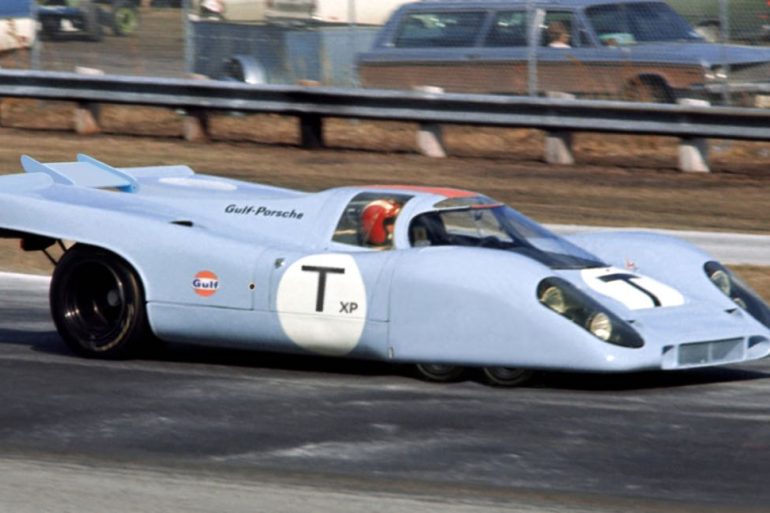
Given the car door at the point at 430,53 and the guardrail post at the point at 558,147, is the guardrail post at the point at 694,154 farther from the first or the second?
the car door at the point at 430,53

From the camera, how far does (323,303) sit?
7.62 metres

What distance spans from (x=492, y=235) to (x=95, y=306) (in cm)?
223

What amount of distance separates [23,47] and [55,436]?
12715 mm

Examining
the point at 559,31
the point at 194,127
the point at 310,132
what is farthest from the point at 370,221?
the point at 194,127

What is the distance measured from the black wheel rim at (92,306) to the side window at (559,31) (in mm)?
8095

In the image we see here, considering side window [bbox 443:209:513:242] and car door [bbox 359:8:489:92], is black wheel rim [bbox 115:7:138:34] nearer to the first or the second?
car door [bbox 359:8:489:92]

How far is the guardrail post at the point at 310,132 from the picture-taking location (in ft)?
56.9

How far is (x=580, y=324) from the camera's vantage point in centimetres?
709

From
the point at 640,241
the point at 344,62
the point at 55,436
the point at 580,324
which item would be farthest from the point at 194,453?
the point at 344,62

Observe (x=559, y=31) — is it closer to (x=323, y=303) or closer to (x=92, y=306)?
(x=92, y=306)

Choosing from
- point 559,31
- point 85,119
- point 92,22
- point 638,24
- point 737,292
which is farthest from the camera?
point 85,119

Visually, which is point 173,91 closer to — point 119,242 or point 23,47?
point 23,47

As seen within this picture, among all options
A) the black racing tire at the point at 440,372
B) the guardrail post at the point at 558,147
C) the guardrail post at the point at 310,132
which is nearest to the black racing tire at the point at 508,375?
the black racing tire at the point at 440,372

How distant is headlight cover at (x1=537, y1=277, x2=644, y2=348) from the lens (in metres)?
7.08
